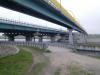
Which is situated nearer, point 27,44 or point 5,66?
point 5,66

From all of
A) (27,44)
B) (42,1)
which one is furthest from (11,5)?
(27,44)

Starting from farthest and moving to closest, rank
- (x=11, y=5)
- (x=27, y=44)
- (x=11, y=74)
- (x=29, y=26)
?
1. (x=29, y=26)
2. (x=27, y=44)
3. (x=11, y=5)
4. (x=11, y=74)

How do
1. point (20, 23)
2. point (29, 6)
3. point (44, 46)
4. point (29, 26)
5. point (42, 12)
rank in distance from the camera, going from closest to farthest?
point (29, 6), point (42, 12), point (44, 46), point (20, 23), point (29, 26)

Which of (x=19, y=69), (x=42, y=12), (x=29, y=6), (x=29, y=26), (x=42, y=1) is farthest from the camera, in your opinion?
(x=29, y=26)

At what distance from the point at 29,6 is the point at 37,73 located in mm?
20211

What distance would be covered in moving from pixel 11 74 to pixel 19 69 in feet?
10.4

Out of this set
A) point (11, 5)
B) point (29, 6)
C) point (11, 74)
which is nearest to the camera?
point (11, 74)

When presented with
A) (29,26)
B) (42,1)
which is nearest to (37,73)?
(42,1)

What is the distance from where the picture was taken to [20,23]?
4198 inches

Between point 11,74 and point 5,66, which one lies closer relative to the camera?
point 11,74

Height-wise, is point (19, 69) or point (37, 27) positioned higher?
point (37, 27)

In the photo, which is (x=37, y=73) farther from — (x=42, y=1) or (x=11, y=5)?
(x=42, y=1)

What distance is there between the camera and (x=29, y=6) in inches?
1795

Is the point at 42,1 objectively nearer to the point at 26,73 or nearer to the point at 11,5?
the point at 11,5
